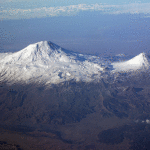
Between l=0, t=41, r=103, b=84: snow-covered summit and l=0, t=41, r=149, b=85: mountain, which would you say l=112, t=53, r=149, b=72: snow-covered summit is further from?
l=0, t=41, r=103, b=84: snow-covered summit

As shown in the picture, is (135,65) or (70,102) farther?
(135,65)

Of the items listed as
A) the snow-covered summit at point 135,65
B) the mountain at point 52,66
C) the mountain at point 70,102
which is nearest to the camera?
the mountain at point 70,102

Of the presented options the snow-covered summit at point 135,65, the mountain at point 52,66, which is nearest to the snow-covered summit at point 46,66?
the mountain at point 52,66

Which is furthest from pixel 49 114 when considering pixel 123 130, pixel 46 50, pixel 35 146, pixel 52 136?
pixel 46 50

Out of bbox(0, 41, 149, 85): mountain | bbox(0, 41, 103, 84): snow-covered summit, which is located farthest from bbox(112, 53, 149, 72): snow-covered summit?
bbox(0, 41, 103, 84): snow-covered summit

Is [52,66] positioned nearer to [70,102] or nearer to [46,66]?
[46,66]

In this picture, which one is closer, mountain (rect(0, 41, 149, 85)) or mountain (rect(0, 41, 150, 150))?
mountain (rect(0, 41, 150, 150))

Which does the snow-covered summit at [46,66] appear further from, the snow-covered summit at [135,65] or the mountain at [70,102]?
the snow-covered summit at [135,65]

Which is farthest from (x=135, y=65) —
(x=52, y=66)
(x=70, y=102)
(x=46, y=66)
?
(x=46, y=66)

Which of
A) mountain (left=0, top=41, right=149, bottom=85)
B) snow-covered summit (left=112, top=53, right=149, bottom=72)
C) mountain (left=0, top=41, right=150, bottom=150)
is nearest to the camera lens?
mountain (left=0, top=41, right=150, bottom=150)

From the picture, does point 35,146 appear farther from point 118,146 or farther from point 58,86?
point 58,86
